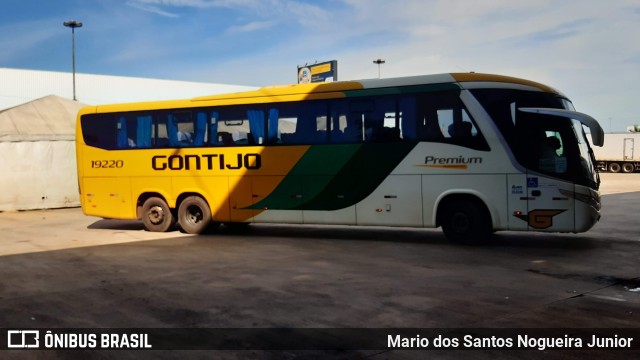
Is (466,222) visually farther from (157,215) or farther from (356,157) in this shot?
(157,215)

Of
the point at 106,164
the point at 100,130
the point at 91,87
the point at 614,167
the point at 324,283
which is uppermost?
the point at 91,87

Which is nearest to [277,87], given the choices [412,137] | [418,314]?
[412,137]

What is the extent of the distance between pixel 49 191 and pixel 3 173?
1709mm

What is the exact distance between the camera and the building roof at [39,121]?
20.5 meters

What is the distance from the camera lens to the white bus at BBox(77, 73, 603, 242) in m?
10.1

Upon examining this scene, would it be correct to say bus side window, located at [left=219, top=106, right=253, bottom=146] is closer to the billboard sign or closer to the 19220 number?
the 19220 number

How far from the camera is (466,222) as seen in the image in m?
10.7

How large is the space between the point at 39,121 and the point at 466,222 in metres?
18.7

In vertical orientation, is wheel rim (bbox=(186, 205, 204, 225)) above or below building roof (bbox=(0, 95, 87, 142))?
below

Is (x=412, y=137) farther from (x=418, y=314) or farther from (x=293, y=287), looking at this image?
(x=418, y=314)

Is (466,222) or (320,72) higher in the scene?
(320,72)

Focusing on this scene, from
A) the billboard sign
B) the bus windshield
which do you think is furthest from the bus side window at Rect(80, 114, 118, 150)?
the billboard sign

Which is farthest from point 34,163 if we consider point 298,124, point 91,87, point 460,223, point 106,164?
point 91,87

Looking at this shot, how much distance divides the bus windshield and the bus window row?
0.55 m
